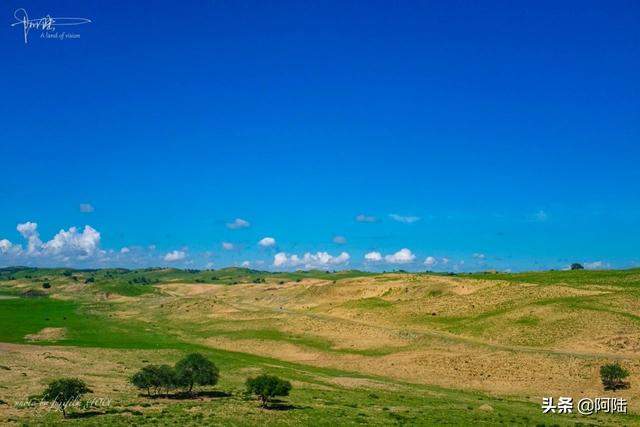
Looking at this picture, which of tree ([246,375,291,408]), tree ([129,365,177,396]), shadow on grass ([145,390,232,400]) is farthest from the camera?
shadow on grass ([145,390,232,400])

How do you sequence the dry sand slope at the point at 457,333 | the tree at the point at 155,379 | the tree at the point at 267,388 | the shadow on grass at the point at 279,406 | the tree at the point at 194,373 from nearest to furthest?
the shadow on grass at the point at 279,406 → the tree at the point at 267,388 → the tree at the point at 155,379 → the tree at the point at 194,373 → the dry sand slope at the point at 457,333

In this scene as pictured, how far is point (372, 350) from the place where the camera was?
94500 millimetres

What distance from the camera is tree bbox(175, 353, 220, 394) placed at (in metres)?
57.5

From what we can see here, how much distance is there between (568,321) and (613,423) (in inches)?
1906

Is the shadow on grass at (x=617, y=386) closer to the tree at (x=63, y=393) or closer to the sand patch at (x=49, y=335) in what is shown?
the tree at (x=63, y=393)

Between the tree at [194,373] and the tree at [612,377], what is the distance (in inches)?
1773

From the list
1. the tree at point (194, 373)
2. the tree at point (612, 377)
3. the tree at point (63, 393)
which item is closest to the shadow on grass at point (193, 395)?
the tree at point (194, 373)

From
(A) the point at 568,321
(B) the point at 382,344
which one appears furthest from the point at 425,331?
(A) the point at 568,321

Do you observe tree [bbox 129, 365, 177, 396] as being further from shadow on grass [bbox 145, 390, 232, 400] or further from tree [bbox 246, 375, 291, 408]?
tree [bbox 246, 375, 291, 408]

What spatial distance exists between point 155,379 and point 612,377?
169 feet

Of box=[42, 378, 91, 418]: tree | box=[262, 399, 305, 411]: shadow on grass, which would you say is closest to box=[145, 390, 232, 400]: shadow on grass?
box=[262, 399, 305, 411]: shadow on grass

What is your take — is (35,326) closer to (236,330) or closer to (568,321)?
(236,330)

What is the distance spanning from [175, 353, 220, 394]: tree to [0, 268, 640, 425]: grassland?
1812 millimetres

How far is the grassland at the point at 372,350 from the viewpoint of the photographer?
51.0m
